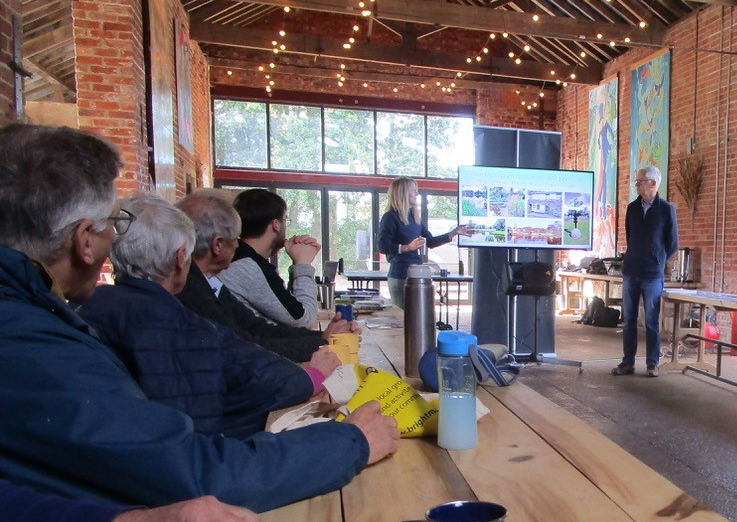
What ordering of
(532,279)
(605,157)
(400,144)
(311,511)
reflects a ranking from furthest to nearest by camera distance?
(400,144) < (605,157) < (532,279) < (311,511)

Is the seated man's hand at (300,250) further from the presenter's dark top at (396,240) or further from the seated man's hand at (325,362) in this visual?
the presenter's dark top at (396,240)

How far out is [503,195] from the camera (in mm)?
3986

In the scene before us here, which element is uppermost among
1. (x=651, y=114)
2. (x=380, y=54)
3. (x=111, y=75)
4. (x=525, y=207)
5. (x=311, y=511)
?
(x=380, y=54)

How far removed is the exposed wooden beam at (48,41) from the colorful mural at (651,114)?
23.0 ft

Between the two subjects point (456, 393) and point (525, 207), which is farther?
point (525, 207)

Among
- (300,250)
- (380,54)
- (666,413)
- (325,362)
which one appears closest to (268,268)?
(300,250)

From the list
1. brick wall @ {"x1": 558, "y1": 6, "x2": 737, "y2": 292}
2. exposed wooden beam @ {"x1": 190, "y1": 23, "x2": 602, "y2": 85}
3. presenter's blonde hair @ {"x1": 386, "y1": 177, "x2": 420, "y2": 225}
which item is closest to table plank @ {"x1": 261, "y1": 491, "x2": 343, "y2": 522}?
presenter's blonde hair @ {"x1": 386, "y1": 177, "x2": 420, "y2": 225}

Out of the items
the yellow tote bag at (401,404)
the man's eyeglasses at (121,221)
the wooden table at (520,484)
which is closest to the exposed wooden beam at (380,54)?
the man's eyeglasses at (121,221)

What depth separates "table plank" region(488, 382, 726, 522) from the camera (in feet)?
2.37

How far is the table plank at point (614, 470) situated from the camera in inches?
28.4

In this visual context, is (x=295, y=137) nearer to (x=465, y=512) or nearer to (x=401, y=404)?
(x=401, y=404)

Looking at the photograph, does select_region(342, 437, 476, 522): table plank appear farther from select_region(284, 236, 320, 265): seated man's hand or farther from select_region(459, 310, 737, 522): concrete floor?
select_region(459, 310, 737, 522): concrete floor

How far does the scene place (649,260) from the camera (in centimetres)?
418

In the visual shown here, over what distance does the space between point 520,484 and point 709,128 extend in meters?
6.56
